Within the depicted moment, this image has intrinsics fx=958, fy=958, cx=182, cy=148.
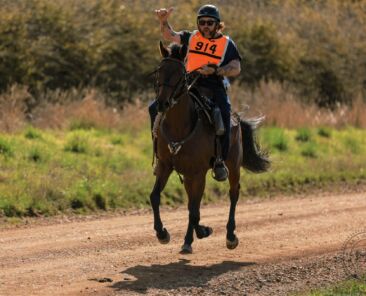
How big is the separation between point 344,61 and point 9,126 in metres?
15.0

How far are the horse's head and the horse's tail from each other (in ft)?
8.46

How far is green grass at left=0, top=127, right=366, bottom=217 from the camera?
15.2 m

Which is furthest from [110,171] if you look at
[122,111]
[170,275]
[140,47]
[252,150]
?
[140,47]

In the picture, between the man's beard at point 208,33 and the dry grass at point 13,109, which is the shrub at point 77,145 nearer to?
the dry grass at point 13,109

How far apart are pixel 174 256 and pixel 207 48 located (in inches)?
100

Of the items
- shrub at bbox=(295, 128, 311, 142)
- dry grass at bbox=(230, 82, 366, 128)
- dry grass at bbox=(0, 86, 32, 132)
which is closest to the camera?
dry grass at bbox=(0, 86, 32, 132)

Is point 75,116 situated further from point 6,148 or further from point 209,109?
point 209,109

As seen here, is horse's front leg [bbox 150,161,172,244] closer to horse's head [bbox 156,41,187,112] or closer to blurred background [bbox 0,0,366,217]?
horse's head [bbox 156,41,187,112]

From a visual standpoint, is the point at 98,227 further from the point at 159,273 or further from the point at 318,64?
the point at 318,64

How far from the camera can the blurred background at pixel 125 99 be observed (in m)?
16.6

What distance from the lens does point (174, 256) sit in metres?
11.4

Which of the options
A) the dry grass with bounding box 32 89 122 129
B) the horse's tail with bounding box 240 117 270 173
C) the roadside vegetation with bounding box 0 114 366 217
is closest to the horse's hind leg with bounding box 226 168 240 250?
the horse's tail with bounding box 240 117 270 173

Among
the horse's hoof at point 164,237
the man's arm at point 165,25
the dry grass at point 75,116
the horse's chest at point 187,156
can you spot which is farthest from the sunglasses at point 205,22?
the dry grass at point 75,116

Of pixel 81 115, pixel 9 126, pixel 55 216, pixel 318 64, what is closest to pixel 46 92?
pixel 81 115
